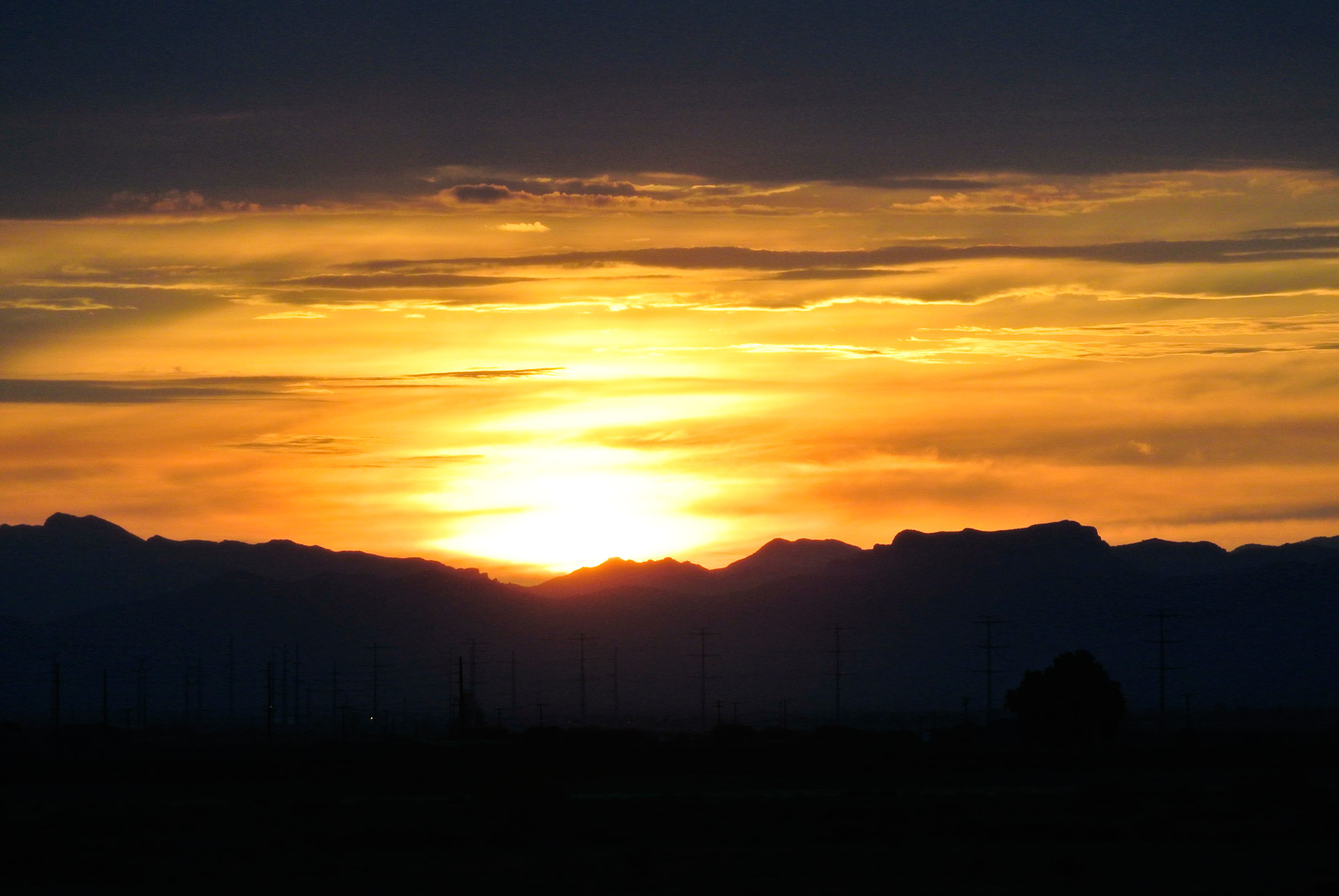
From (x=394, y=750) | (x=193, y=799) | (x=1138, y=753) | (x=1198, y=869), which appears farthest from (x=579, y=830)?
(x=394, y=750)

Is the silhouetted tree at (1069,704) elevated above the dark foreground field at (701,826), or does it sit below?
below

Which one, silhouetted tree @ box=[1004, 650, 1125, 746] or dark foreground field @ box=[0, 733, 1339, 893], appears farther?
silhouetted tree @ box=[1004, 650, 1125, 746]

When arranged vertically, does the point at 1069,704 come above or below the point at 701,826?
below

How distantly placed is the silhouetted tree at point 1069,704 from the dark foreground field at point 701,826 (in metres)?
29.5

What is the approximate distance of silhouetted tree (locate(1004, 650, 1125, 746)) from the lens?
96.4 meters

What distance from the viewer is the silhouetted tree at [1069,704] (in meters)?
96.4

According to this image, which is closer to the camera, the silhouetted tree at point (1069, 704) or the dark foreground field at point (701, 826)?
the dark foreground field at point (701, 826)

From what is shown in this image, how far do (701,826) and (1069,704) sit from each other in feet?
210

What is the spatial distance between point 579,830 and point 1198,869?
15.8 meters

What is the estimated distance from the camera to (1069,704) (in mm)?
97438

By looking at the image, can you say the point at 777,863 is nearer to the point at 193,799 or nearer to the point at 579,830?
the point at 579,830

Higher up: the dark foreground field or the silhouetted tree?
the dark foreground field

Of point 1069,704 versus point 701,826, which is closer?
point 701,826

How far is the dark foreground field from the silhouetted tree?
29473mm
